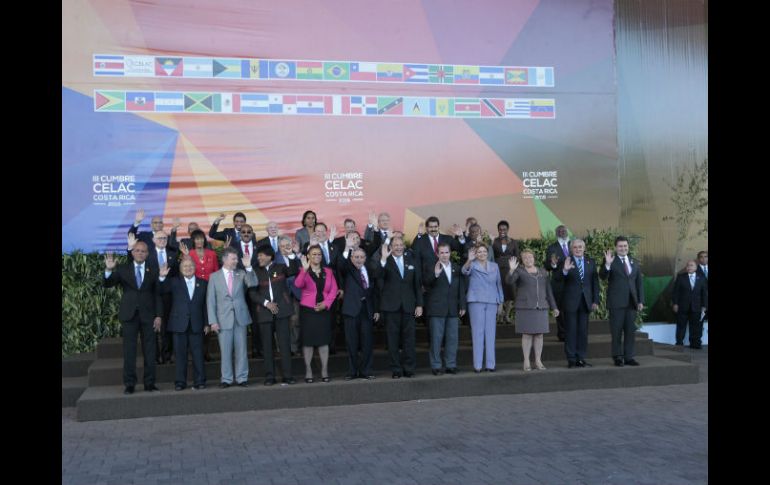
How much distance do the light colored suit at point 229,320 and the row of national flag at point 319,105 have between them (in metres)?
3.69

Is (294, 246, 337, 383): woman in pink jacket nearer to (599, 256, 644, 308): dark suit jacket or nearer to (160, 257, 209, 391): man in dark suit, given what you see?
(160, 257, 209, 391): man in dark suit

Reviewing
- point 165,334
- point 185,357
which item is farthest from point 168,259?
point 185,357

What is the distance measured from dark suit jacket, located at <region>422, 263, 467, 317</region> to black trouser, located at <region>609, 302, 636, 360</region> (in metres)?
1.92

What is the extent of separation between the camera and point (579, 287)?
9.49 metres

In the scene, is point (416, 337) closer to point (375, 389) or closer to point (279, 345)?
point (375, 389)

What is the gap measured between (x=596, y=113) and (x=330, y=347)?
6.42 metres

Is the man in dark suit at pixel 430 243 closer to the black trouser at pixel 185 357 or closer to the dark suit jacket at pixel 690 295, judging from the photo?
the black trouser at pixel 185 357

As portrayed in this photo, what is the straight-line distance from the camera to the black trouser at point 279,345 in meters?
8.53

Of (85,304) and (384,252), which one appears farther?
(85,304)

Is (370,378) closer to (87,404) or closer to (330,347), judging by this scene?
(330,347)

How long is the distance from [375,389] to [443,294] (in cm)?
141

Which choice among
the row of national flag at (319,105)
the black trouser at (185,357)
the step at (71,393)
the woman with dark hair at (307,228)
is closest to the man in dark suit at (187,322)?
the black trouser at (185,357)

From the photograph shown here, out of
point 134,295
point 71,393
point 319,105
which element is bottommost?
point 71,393

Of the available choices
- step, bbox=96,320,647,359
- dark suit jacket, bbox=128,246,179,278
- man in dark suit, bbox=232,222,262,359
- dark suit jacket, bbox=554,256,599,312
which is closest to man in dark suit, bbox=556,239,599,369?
dark suit jacket, bbox=554,256,599,312
